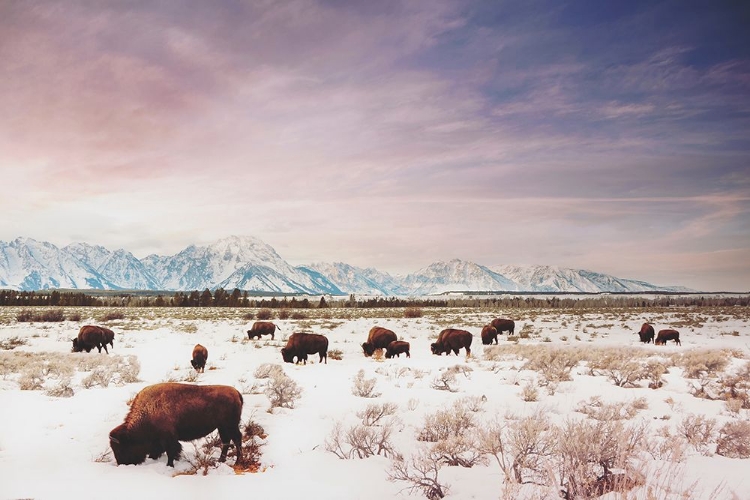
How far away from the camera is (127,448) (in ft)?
20.7

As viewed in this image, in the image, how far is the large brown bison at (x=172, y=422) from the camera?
6328mm

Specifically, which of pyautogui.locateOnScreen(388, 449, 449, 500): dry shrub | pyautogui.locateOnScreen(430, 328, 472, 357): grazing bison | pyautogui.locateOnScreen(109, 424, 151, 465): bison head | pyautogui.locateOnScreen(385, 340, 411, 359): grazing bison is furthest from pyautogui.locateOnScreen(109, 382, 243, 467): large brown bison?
pyautogui.locateOnScreen(430, 328, 472, 357): grazing bison

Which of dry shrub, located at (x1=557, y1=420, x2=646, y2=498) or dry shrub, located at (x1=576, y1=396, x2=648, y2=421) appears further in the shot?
dry shrub, located at (x1=576, y1=396, x2=648, y2=421)

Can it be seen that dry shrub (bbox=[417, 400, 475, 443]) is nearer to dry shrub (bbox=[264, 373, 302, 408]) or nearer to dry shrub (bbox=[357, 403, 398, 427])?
dry shrub (bbox=[357, 403, 398, 427])

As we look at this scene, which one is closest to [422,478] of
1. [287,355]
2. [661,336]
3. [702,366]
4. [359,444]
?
[359,444]

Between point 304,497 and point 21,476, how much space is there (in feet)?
12.8

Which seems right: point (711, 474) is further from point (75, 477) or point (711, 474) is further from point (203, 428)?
point (75, 477)

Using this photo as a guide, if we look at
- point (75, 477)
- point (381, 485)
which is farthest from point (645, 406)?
point (75, 477)

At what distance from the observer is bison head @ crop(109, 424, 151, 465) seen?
6.31 meters

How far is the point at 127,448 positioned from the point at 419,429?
471 cm

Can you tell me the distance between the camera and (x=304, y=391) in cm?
1199

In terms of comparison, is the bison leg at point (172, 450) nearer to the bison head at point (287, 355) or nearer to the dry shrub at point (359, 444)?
the dry shrub at point (359, 444)

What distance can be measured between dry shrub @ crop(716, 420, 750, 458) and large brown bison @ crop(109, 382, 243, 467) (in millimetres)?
7556

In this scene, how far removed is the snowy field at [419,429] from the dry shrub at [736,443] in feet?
0.07
